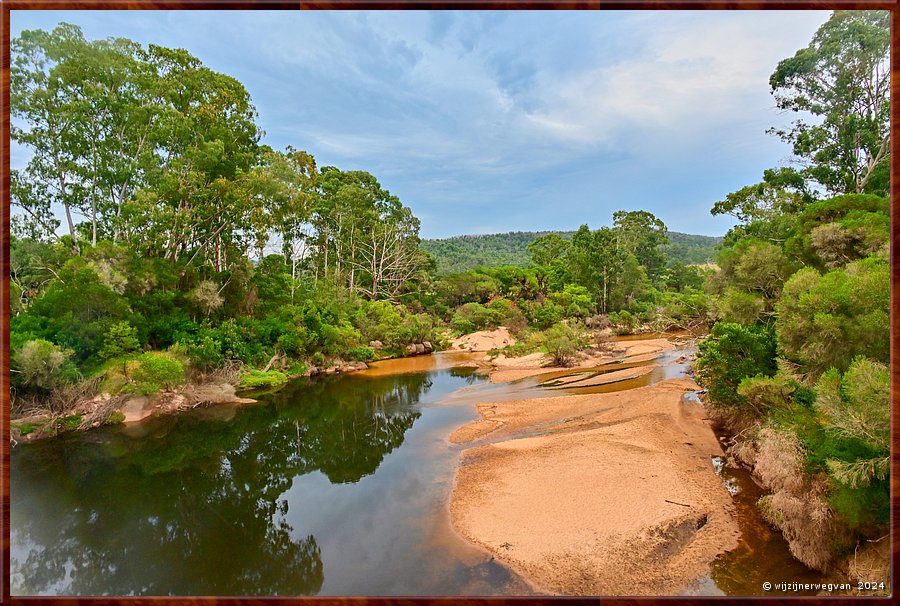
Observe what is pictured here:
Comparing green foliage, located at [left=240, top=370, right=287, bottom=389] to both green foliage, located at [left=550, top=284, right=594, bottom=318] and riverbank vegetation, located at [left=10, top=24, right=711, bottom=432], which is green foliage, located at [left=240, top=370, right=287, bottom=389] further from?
green foliage, located at [left=550, top=284, right=594, bottom=318]

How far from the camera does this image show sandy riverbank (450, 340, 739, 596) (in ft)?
16.4

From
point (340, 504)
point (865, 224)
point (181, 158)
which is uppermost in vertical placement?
point (181, 158)

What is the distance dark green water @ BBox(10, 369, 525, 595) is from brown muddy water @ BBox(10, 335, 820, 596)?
0.03m

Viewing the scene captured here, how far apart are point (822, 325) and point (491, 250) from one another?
268ft

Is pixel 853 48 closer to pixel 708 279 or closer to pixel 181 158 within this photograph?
pixel 708 279

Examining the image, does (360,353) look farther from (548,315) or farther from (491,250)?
(491,250)

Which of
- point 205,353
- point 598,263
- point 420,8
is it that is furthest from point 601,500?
point 598,263

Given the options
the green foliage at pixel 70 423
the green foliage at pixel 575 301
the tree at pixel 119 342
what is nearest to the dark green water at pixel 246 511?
the green foliage at pixel 70 423

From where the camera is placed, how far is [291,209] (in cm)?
1902

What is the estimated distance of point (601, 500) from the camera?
21.0 ft

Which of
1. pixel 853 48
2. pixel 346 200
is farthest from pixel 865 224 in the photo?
pixel 346 200

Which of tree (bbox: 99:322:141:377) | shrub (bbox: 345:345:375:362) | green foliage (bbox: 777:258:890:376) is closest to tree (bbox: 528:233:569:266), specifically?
shrub (bbox: 345:345:375:362)

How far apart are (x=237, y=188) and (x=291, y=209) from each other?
2.48m

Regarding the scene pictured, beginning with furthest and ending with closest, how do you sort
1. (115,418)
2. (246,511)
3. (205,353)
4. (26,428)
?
(205,353), (115,418), (26,428), (246,511)
